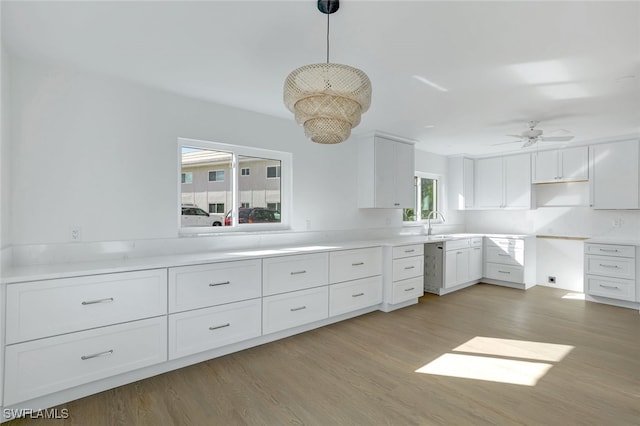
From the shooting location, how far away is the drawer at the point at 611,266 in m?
4.28

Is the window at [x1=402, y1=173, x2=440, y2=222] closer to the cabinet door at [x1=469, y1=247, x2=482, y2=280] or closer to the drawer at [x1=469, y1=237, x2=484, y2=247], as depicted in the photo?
the drawer at [x1=469, y1=237, x2=484, y2=247]

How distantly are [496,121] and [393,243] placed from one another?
6.35 ft

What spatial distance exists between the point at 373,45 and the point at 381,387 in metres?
Result: 2.38

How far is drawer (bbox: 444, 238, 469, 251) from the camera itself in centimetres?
487

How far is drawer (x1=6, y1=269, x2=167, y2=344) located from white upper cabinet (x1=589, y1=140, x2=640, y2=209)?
19.3ft

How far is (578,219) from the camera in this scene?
525 centimetres

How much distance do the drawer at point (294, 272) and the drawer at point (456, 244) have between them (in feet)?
7.61

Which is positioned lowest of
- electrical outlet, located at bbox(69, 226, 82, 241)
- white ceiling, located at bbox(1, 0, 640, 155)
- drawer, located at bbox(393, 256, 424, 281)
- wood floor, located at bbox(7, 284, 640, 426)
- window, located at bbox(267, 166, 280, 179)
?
wood floor, located at bbox(7, 284, 640, 426)

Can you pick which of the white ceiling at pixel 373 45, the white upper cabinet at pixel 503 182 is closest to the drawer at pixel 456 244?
the white upper cabinet at pixel 503 182

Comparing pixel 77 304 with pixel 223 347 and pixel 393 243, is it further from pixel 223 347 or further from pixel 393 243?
pixel 393 243

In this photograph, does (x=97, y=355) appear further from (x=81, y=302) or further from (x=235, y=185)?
(x=235, y=185)

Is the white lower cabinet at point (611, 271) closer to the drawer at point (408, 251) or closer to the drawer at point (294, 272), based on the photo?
the drawer at point (408, 251)

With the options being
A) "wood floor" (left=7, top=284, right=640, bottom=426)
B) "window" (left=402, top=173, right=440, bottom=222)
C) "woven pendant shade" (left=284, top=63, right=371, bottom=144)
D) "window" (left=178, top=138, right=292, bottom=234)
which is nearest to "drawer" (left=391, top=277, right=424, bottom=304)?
"wood floor" (left=7, top=284, right=640, bottom=426)

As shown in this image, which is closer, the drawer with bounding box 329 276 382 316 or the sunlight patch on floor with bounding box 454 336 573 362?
the sunlight patch on floor with bounding box 454 336 573 362
